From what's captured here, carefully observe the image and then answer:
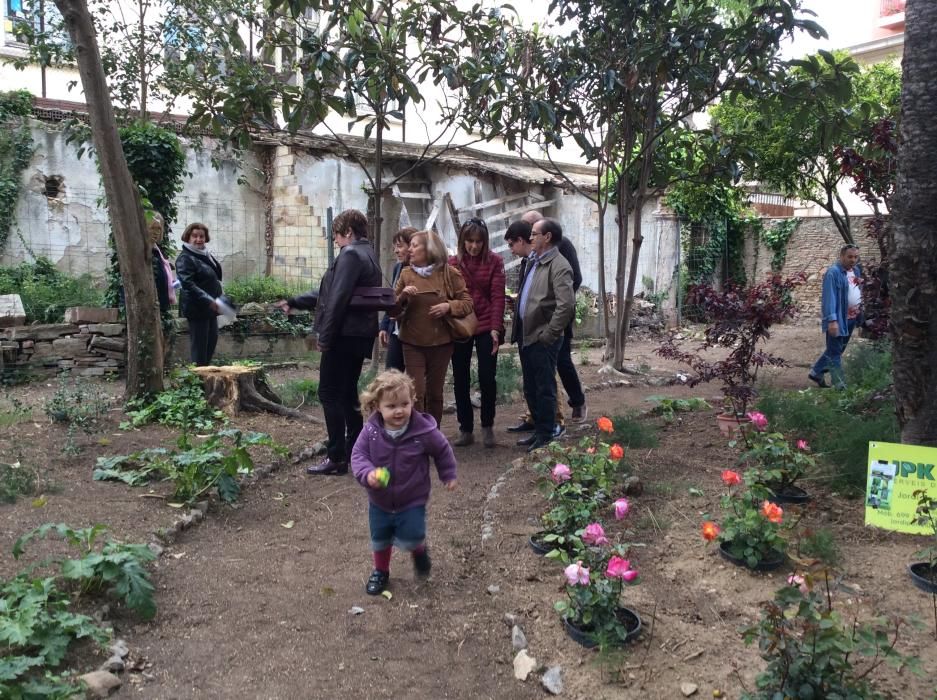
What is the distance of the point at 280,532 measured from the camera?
4.50 meters

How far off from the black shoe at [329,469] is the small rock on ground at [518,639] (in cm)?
269

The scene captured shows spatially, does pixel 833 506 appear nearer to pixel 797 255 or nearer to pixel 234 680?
pixel 234 680

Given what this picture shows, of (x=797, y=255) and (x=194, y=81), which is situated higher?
(x=194, y=81)

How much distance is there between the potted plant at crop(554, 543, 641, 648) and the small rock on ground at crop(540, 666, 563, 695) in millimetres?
179

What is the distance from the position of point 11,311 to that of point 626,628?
913 cm

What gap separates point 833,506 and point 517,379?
490 centimetres

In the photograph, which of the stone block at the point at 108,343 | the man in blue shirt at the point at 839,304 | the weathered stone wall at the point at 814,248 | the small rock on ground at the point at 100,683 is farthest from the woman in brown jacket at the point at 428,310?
the weathered stone wall at the point at 814,248

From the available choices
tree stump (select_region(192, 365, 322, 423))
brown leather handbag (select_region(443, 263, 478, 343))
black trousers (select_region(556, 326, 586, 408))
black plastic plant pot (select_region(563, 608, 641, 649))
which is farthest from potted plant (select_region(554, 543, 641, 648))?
tree stump (select_region(192, 365, 322, 423))

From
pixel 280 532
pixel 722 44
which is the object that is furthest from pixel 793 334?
pixel 280 532

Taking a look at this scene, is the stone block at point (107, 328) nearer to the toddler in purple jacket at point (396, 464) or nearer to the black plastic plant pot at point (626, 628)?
the toddler in purple jacket at point (396, 464)

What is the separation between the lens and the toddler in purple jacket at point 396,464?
11.7ft

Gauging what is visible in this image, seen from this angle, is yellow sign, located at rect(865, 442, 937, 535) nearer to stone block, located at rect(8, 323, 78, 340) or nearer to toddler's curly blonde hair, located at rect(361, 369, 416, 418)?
toddler's curly blonde hair, located at rect(361, 369, 416, 418)

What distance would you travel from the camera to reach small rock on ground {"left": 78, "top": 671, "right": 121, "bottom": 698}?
267cm

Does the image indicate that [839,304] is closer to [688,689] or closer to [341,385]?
[341,385]
